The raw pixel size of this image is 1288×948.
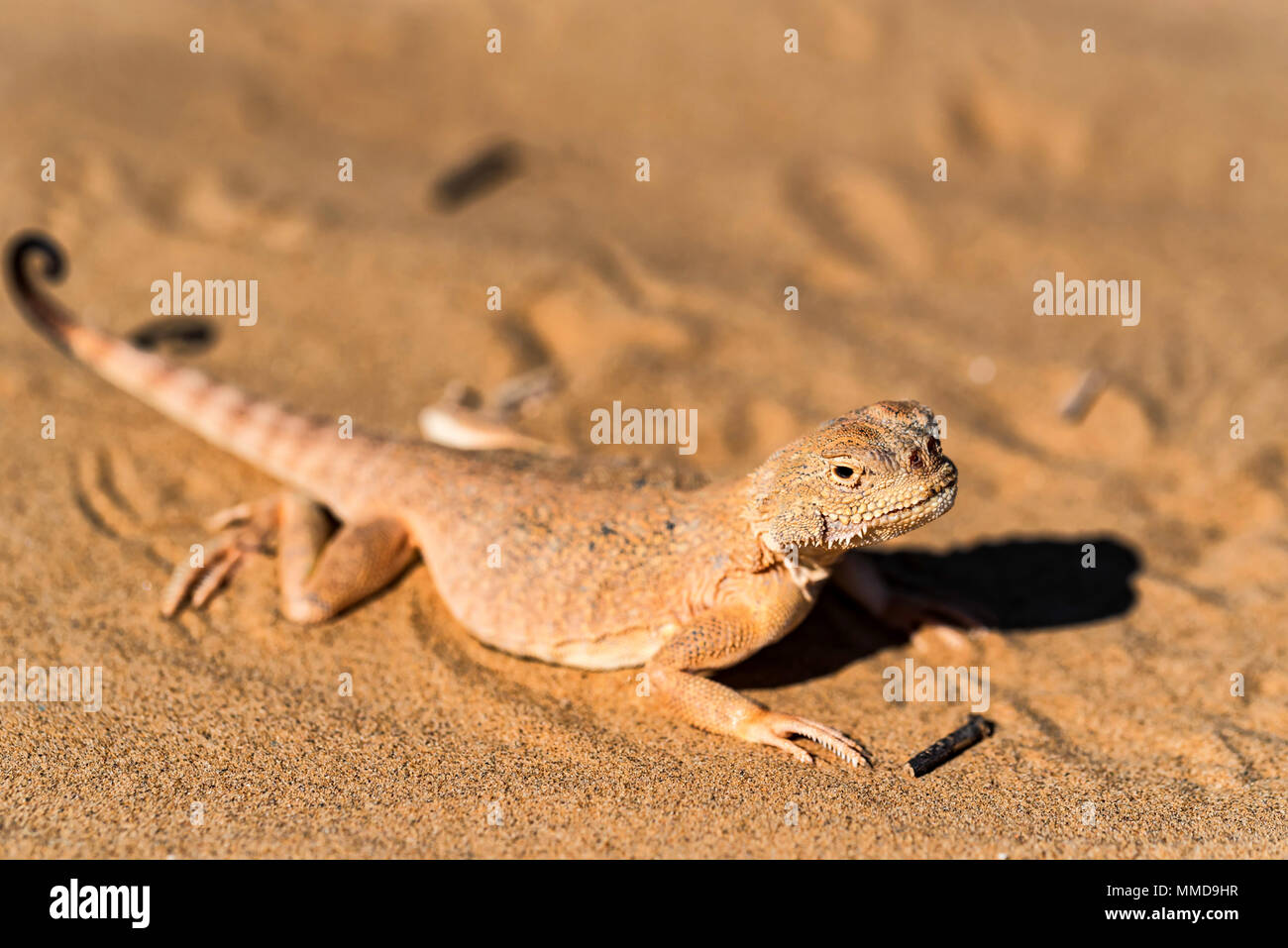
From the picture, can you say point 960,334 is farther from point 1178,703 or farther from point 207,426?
point 207,426

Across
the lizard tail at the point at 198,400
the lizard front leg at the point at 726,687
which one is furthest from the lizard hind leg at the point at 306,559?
the lizard front leg at the point at 726,687

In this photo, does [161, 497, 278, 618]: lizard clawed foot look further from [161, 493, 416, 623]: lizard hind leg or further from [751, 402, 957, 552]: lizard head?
[751, 402, 957, 552]: lizard head

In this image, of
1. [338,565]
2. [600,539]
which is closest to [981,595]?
[600,539]

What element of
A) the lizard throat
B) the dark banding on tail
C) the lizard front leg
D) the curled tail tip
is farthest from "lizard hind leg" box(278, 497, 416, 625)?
the curled tail tip

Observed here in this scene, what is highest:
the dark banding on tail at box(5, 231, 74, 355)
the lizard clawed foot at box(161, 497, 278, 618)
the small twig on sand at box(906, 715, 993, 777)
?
the dark banding on tail at box(5, 231, 74, 355)

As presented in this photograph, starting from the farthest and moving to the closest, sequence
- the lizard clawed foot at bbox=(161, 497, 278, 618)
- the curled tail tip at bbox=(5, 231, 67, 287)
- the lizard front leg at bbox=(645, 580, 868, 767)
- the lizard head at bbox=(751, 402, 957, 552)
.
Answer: the curled tail tip at bbox=(5, 231, 67, 287), the lizard clawed foot at bbox=(161, 497, 278, 618), the lizard front leg at bbox=(645, 580, 868, 767), the lizard head at bbox=(751, 402, 957, 552)

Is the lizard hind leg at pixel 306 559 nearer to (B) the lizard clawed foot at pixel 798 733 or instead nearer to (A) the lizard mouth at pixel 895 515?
(B) the lizard clawed foot at pixel 798 733
